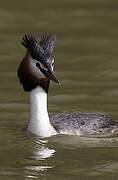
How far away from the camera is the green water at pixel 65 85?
12016 millimetres

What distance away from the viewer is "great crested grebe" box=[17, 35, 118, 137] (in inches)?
514

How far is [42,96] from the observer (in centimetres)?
1315

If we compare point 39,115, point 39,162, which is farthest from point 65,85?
point 39,162

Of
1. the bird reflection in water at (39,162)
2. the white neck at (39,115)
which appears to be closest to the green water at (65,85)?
the bird reflection in water at (39,162)

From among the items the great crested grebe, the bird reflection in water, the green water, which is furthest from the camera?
the great crested grebe

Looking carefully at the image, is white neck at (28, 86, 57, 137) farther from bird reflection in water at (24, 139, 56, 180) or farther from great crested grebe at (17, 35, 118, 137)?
bird reflection in water at (24, 139, 56, 180)

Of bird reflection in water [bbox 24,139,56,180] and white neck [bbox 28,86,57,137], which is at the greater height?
white neck [bbox 28,86,57,137]

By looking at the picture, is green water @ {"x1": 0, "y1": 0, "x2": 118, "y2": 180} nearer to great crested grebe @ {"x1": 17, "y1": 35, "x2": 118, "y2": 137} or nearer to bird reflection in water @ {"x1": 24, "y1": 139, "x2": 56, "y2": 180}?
bird reflection in water @ {"x1": 24, "y1": 139, "x2": 56, "y2": 180}

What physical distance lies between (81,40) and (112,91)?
346cm

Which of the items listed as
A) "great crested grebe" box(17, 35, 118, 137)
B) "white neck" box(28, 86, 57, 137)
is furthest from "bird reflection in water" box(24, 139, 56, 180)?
"great crested grebe" box(17, 35, 118, 137)

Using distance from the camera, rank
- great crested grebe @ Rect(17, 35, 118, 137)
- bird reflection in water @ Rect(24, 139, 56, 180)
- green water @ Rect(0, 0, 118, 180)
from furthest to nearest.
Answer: great crested grebe @ Rect(17, 35, 118, 137)
green water @ Rect(0, 0, 118, 180)
bird reflection in water @ Rect(24, 139, 56, 180)

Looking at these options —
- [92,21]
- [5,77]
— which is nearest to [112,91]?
[5,77]

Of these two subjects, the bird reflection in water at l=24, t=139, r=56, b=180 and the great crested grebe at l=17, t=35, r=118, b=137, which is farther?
the great crested grebe at l=17, t=35, r=118, b=137

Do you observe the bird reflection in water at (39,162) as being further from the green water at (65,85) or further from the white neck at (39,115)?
the white neck at (39,115)
